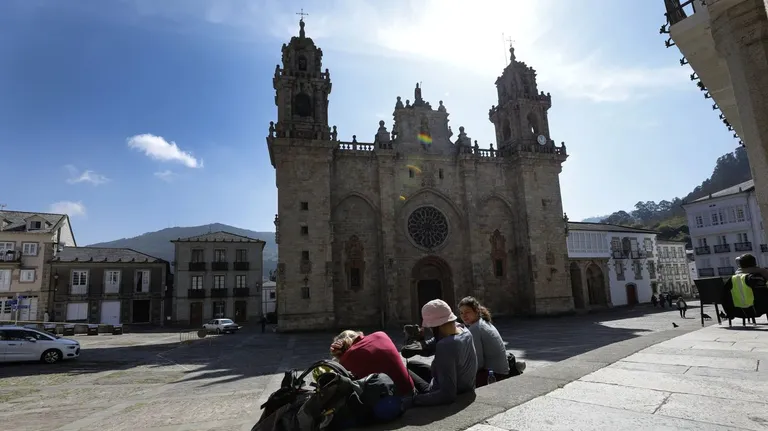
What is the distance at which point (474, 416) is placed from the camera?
10.1 feet

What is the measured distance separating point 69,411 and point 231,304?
35259 millimetres

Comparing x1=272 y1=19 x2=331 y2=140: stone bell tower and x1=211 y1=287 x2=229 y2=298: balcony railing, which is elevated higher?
x1=272 y1=19 x2=331 y2=140: stone bell tower

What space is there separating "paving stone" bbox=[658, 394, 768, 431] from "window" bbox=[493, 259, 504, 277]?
25.4 meters

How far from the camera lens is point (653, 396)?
11.9 ft

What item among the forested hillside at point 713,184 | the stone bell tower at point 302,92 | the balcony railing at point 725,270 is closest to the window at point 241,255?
the stone bell tower at point 302,92

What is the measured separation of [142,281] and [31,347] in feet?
91.2

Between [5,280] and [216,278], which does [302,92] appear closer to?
[216,278]

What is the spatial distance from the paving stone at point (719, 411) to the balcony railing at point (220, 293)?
4226 centimetres

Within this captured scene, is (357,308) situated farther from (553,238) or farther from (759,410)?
(759,410)

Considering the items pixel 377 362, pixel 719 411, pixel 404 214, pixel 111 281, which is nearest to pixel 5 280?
pixel 111 281

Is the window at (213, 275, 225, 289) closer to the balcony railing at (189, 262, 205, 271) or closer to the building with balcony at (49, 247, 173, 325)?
the balcony railing at (189, 262, 205, 271)

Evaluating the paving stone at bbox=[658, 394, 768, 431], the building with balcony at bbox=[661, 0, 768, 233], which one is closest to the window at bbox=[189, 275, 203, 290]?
the paving stone at bbox=[658, 394, 768, 431]

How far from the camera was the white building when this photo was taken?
3628cm

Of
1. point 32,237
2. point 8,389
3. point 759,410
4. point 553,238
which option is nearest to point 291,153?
point 8,389
